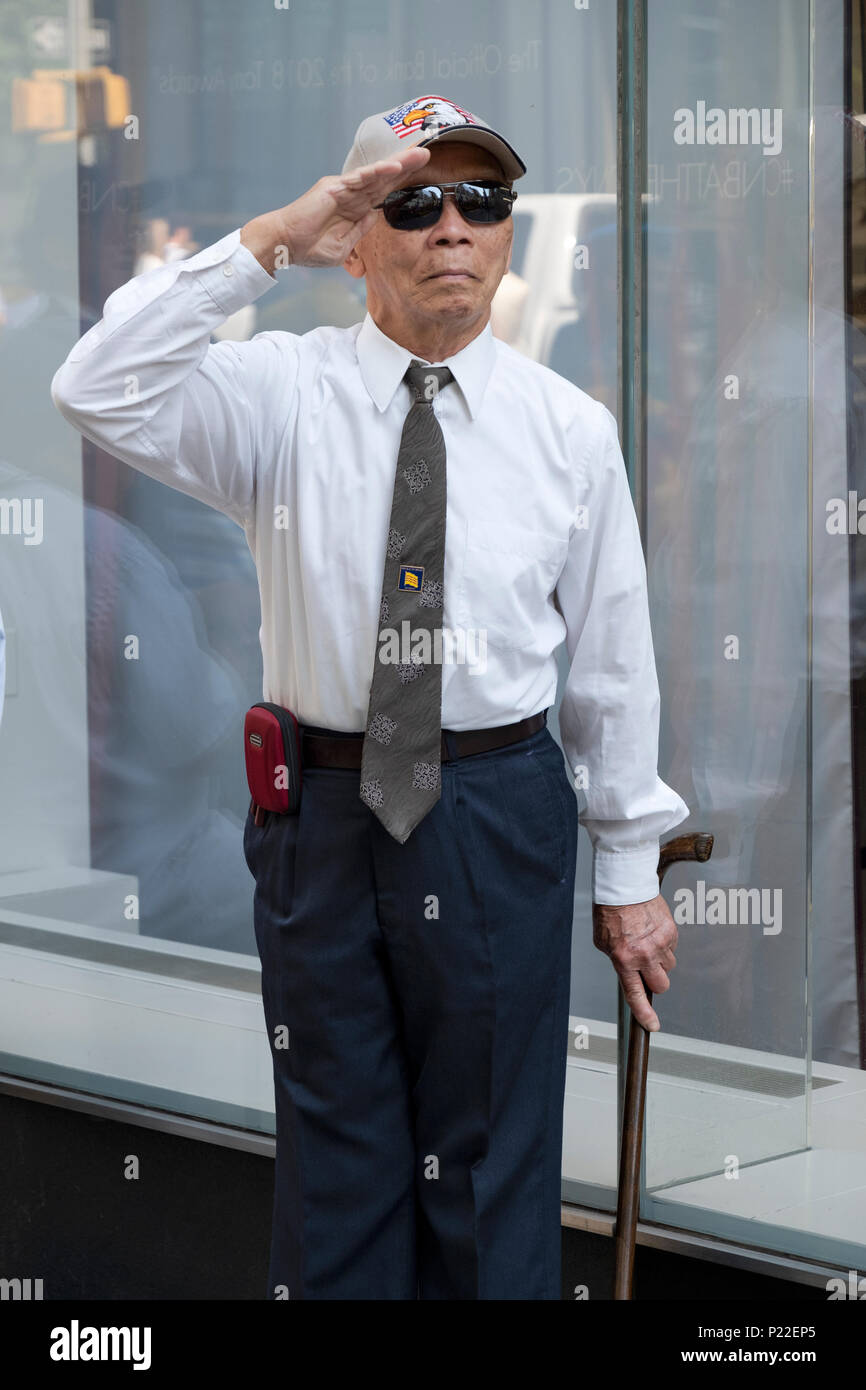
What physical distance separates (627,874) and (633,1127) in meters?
0.39

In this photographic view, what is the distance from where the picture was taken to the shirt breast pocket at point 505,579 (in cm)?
190

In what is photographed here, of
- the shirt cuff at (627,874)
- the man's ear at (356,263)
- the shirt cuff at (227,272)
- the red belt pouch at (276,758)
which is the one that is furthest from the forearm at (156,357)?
→ the shirt cuff at (627,874)

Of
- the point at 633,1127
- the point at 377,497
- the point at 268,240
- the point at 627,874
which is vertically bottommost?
the point at 633,1127

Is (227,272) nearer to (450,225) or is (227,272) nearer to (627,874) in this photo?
(450,225)

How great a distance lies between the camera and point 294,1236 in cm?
196

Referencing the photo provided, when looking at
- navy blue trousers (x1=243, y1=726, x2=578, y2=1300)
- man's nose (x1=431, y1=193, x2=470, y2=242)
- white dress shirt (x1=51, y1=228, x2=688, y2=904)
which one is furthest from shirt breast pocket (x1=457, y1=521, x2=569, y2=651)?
man's nose (x1=431, y1=193, x2=470, y2=242)

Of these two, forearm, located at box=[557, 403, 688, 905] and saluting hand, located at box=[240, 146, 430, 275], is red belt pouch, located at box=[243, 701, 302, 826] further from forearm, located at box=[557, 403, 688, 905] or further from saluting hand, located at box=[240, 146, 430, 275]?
saluting hand, located at box=[240, 146, 430, 275]

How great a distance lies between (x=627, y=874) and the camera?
2.08m

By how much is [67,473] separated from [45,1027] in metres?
1.11

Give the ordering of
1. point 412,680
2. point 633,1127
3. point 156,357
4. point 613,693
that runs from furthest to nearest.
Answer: point 633,1127
point 613,693
point 412,680
point 156,357

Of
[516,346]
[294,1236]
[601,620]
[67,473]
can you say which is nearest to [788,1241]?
[294,1236]

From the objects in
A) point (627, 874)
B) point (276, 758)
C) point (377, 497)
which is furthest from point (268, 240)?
point (627, 874)

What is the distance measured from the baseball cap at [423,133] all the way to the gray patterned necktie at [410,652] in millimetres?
309
